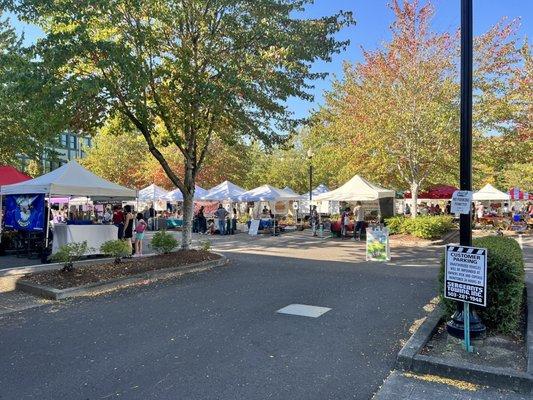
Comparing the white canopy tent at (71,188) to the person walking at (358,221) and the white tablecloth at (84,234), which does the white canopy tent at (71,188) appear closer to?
the white tablecloth at (84,234)

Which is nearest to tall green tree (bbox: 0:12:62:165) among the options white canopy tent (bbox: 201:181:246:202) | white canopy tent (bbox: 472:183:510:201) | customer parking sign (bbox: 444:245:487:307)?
customer parking sign (bbox: 444:245:487:307)

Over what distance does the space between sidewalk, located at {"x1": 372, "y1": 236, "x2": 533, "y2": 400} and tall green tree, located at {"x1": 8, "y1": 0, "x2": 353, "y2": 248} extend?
7.55 m

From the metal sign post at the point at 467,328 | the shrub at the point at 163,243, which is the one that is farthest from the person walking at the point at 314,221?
the metal sign post at the point at 467,328

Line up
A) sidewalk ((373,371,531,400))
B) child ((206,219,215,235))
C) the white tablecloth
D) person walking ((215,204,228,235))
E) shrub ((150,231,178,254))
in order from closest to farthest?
sidewalk ((373,371,531,400))
shrub ((150,231,178,254))
the white tablecloth
person walking ((215,204,228,235))
child ((206,219,215,235))

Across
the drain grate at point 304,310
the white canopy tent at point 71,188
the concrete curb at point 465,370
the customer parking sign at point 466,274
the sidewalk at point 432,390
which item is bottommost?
the sidewalk at point 432,390

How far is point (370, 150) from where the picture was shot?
2194cm

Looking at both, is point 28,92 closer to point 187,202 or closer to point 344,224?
point 187,202

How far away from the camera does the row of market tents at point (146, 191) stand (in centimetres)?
1293

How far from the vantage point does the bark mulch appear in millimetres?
8964

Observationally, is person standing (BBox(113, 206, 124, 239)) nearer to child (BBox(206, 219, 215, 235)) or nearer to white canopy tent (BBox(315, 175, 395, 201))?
child (BBox(206, 219, 215, 235))

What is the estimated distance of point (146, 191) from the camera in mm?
28734

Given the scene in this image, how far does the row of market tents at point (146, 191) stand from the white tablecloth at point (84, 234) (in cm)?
104

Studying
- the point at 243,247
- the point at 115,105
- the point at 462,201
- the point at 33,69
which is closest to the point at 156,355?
the point at 462,201

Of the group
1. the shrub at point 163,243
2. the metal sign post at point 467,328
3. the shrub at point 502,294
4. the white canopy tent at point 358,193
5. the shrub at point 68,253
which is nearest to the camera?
the metal sign post at point 467,328
